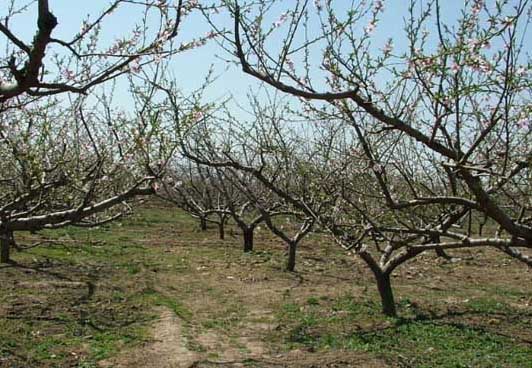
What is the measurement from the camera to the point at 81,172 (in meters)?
7.31

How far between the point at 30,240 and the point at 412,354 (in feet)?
42.5

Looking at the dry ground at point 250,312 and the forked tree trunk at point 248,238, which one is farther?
the forked tree trunk at point 248,238

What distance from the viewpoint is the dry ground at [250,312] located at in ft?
21.9

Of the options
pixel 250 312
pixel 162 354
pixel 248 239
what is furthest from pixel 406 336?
pixel 248 239

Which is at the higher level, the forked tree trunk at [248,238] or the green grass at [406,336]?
the forked tree trunk at [248,238]

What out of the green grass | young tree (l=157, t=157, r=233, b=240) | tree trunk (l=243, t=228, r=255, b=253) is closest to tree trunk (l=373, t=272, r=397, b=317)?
the green grass

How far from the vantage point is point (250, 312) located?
9.06m

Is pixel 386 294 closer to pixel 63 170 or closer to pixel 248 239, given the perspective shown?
pixel 63 170

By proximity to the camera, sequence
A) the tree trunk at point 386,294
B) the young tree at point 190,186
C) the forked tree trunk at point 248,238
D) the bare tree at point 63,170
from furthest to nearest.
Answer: the forked tree trunk at point 248,238 → the young tree at point 190,186 → the tree trunk at point 386,294 → the bare tree at point 63,170

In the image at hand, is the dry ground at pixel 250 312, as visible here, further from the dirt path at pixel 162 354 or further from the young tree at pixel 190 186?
the young tree at pixel 190 186

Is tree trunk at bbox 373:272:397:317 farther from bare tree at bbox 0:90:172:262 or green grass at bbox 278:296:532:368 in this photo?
bare tree at bbox 0:90:172:262

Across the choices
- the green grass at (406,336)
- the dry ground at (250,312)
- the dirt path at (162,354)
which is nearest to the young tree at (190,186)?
the dry ground at (250,312)

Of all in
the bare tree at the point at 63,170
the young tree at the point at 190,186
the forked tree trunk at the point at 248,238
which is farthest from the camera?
the forked tree trunk at the point at 248,238

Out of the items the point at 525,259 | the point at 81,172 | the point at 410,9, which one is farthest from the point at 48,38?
the point at 81,172
